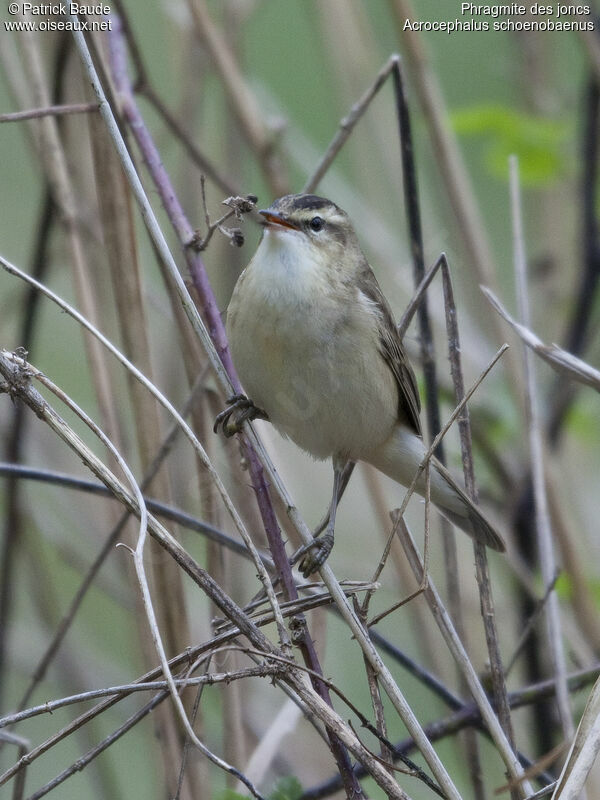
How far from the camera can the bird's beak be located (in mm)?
2639

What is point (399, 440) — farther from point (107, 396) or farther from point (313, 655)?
point (313, 655)

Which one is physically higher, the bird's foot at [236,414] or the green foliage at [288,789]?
the bird's foot at [236,414]

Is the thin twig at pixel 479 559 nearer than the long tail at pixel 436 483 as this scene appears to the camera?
Yes

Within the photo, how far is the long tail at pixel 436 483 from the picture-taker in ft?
8.95

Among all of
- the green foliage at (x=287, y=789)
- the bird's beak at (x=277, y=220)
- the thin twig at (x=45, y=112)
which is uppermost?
the thin twig at (x=45, y=112)

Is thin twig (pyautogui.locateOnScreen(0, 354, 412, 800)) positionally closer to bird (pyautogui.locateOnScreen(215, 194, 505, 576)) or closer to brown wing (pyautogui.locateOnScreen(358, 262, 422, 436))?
bird (pyautogui.locateOnScreen(215, 194, 505, 576))

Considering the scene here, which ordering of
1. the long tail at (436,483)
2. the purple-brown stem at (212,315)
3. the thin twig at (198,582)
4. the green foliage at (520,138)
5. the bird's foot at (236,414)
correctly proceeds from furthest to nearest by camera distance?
the green foliage at (520,138)
the long tail at (436,483)
the bird's foot at (236,414)
the purple-brown stem at (212,315)
the thin twig at (198,582)

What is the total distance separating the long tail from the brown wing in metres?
0.07

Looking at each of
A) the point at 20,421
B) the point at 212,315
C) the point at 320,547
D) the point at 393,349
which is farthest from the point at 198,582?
the point at 20,421

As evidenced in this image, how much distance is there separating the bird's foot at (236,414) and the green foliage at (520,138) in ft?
4.49

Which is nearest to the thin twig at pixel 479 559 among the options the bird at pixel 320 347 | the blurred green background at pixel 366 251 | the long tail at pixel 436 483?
the long tail at pixel 436 483

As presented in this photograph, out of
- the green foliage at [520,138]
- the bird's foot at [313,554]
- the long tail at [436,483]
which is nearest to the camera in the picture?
the bird's foot at [313,554]

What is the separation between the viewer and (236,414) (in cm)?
236

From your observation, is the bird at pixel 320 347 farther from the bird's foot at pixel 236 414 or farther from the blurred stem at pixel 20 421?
the blurred stem at pixel 20 421
